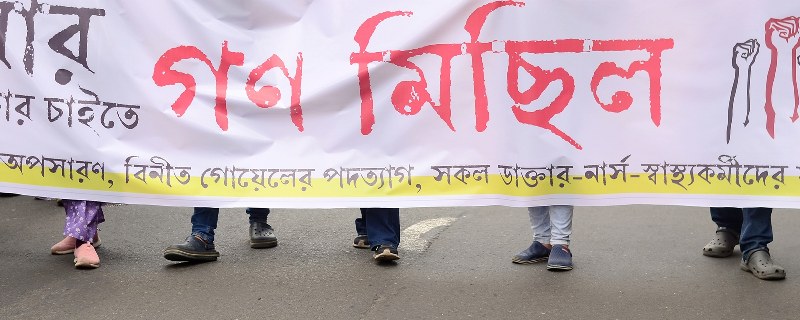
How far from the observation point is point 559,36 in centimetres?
573

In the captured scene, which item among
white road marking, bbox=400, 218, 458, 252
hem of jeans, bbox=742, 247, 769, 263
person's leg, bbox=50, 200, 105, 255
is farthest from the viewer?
white road marking, bbox=400, 218, 458, 252

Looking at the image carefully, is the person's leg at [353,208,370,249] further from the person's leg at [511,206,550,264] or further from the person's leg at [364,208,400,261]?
the person's leg at [511,206,550,264]

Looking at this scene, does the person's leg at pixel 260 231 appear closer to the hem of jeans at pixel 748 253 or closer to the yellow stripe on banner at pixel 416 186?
the yellow stripe on banner at pixel 416 186

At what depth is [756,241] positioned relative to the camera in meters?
5.98

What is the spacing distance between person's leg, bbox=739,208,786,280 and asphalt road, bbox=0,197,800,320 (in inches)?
2.7

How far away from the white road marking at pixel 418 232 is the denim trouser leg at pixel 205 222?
108 cm

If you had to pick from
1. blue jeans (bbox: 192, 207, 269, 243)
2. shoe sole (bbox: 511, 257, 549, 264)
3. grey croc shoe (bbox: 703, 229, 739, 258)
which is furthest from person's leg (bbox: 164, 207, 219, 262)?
grey croc shoe (bbox: 703, 229, 739, 258)

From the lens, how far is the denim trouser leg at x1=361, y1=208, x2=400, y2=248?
6.20 meters

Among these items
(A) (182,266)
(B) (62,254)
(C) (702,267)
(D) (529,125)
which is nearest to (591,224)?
(C) (702,267)

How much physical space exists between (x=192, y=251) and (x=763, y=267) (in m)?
2.85

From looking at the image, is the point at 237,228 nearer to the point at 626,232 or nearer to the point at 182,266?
the point at 182,266

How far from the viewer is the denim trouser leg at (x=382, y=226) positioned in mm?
6195

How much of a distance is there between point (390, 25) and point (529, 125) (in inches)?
32.7

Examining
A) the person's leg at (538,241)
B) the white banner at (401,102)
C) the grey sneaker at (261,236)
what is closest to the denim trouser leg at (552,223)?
the person's leg at (538,241)
